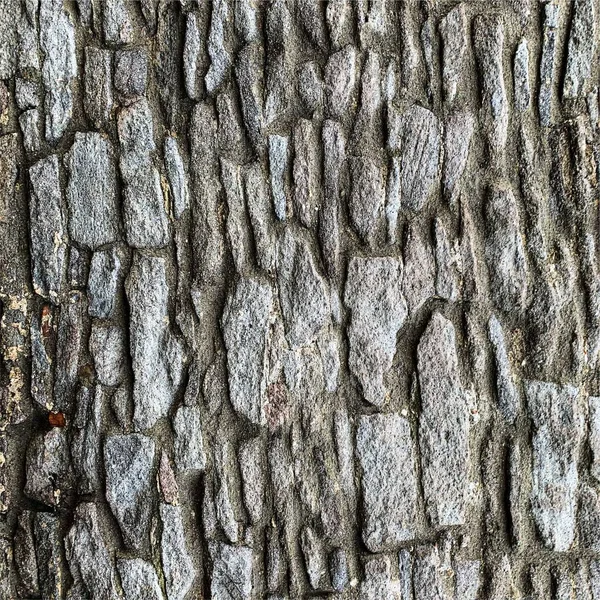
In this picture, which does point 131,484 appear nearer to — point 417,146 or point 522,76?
point 417,146

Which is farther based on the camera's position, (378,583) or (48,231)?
(48,231)

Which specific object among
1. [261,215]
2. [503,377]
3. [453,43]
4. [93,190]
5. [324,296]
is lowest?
[503,377]

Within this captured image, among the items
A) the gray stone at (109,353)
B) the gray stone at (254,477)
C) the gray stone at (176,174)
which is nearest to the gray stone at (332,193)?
the gray stone at (176,174)

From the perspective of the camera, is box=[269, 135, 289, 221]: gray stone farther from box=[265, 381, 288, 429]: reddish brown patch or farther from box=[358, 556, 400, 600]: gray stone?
box=[358, 556, 400, 600]: gray stone

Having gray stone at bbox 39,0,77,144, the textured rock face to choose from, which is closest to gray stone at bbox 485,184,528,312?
the textured rock face

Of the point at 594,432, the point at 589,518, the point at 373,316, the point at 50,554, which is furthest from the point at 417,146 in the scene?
the point at 50,554

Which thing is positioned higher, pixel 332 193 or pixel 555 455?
pixel 332 193

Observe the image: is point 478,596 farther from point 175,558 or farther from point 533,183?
point 533,183
